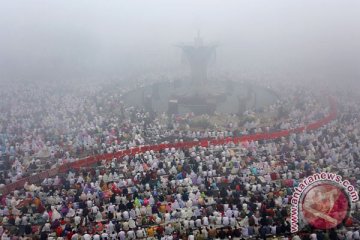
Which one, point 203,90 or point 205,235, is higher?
point 203,90

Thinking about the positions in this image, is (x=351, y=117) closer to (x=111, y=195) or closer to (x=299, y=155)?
(x=299, y=155)

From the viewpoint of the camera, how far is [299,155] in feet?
84.2

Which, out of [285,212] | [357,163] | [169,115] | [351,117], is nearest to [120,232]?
[285,212]

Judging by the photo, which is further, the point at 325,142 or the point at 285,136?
the point at 285,136

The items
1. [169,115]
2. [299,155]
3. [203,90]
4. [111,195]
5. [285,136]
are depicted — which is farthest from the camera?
[203,90]

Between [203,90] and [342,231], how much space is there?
92.2 ft

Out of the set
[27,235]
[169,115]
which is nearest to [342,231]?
[27,235]

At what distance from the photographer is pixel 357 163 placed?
24.2m

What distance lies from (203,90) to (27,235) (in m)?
29.0

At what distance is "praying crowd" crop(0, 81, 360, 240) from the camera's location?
18.1 metres

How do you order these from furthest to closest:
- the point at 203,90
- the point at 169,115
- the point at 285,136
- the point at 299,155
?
the point at 203,90
the point at 169,115
the point at 285,136
the point at 299,155

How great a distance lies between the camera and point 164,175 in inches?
914

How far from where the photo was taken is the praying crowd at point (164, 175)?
18125mm

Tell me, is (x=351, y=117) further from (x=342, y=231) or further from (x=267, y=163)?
(x=342, y=231)
